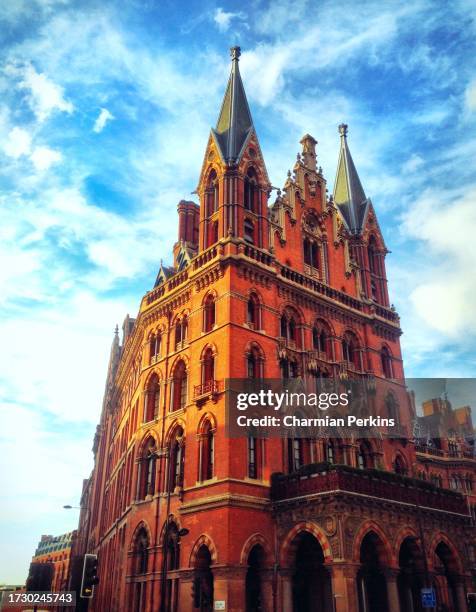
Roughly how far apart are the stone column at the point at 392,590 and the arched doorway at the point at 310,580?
4.22 meters

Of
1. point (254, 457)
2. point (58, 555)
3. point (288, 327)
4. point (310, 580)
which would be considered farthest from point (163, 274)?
point (58, 555)

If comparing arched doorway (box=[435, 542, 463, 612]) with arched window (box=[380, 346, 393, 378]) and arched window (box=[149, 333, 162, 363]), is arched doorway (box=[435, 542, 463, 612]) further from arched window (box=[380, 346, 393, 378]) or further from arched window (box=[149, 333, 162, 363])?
arched window (box=[149, 333, 162, 363])

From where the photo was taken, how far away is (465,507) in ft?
130

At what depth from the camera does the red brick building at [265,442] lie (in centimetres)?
3294

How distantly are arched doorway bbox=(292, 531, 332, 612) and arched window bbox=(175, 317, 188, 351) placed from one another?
15.6 m

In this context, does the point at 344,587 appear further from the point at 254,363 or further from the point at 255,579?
the point at 254,363

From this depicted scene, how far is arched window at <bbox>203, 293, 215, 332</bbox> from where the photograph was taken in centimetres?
4069

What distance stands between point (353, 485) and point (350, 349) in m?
16.0

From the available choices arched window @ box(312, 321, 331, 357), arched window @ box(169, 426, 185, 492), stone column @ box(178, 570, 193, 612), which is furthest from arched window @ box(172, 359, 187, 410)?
stone column @ box(178, 570, 193, 612)

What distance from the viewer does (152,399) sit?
45625 mm

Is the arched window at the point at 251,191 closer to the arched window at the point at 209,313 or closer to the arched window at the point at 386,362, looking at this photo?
the arched window at the point at 209,313

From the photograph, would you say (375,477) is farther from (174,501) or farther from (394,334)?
(394,334)

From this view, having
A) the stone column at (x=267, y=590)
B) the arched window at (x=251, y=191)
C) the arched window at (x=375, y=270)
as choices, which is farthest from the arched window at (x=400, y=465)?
the arched window at (x=251, y=191)

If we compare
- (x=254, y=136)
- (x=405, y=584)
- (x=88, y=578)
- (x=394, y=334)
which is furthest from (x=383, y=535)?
(x=254, y=136)
